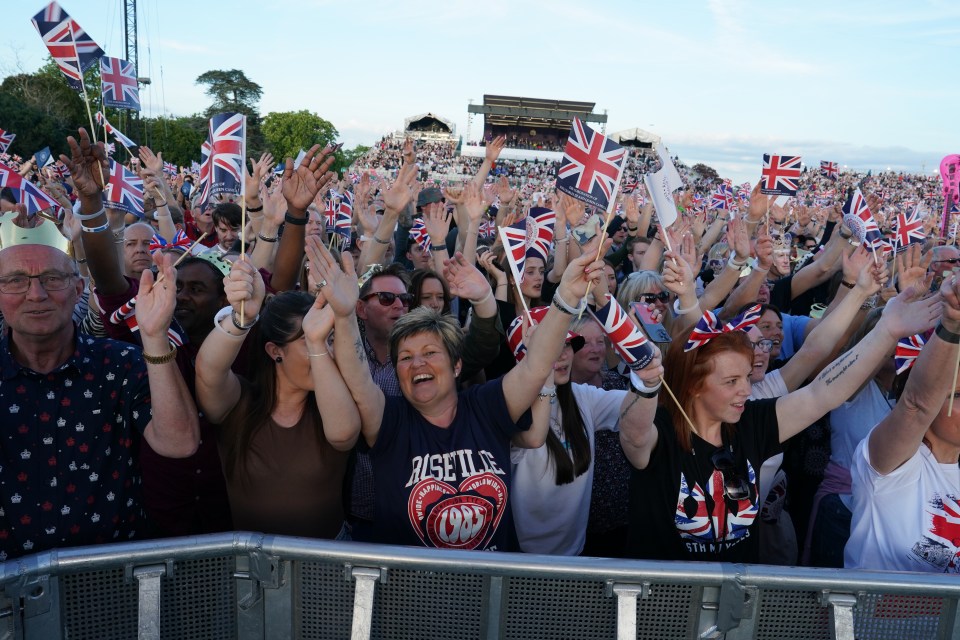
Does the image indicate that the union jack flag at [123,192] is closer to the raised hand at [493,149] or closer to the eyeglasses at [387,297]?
the raised hand at [493,149]

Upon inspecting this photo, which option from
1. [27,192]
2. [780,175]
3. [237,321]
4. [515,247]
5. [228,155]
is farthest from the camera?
[780,175]

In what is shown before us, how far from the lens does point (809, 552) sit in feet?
11.4

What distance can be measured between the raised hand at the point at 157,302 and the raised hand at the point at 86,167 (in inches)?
48.2

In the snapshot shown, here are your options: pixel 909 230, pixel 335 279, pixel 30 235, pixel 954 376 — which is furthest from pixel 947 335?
pixel 909 230

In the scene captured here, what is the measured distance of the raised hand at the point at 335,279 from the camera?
251 cm

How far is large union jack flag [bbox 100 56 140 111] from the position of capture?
8227 mm

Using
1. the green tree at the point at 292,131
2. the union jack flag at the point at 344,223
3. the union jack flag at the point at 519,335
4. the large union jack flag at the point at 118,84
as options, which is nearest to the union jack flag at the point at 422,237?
the union jack flag at the point at 344,223

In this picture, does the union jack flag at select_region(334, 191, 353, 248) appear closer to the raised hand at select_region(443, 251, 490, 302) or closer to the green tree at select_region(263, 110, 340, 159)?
the raised hand at select_region(443, 251, 490, 302)

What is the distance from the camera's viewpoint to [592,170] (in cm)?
343

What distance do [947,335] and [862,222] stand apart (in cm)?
331

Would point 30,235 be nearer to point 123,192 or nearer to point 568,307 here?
point 568,307

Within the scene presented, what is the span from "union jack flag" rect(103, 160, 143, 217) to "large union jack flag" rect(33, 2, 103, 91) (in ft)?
2.60

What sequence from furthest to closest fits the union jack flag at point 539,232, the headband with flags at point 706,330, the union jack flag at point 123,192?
1. the union jack flag at point 123,192
2. the union jack flag at point 539,232
3. the headband with flags at point 706,330

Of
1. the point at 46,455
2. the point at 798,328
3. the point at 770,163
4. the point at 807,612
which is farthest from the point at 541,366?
the point at 770,163
